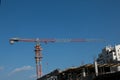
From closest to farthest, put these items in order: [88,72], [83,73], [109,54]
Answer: [83,73] < [88,72] < [109,54]

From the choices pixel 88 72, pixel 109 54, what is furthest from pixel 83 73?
pixel 109 54

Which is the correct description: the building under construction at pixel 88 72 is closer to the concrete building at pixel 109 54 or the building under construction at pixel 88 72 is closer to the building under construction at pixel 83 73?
the building under construction at pixel 83 73

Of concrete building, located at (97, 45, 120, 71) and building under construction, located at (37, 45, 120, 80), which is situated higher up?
concrete building, located at (97, 45, 120, 71)

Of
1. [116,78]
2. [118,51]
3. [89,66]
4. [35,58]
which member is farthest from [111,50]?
[116,78]

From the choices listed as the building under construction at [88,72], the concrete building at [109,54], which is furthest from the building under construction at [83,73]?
the concrete building at [109,54]

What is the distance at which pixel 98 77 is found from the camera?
4512 cm

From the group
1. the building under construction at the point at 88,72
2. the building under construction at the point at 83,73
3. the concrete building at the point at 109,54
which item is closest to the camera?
the building under construction at the point at 88,72

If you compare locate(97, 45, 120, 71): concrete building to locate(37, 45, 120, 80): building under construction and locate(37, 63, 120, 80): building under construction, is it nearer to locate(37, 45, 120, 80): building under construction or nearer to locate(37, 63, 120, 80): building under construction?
locate(37, 45, 120, 80): building under construction

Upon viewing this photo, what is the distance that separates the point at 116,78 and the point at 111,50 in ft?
290

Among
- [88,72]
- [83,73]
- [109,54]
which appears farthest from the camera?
[109,54]

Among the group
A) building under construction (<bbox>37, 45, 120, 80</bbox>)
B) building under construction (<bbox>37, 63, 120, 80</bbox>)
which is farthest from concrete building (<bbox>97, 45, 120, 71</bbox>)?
building under construction (<bbox>37, 63, 120, 80</bbox>)

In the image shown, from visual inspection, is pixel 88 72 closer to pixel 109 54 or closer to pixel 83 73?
pixel 83 73

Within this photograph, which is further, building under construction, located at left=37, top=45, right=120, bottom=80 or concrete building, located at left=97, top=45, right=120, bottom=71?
concrete building, located at left=97, top=45, right=120, bottom=71

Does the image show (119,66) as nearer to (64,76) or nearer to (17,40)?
(64,76)
